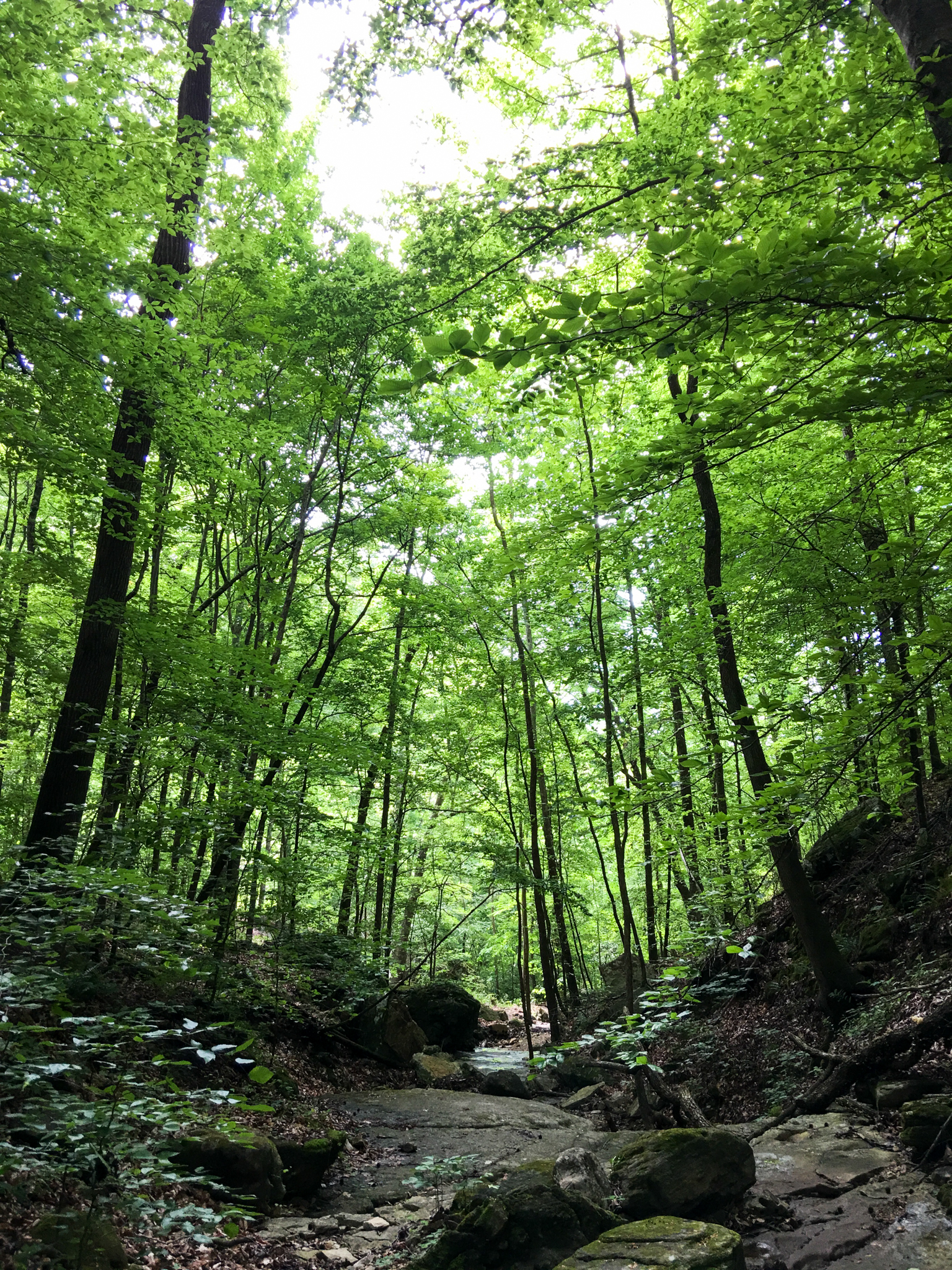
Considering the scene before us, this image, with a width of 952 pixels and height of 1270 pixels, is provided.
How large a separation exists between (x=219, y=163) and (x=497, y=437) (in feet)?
20.3

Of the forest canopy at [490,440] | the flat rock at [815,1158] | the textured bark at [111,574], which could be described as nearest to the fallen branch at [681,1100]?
the flat rock at [815,1158]

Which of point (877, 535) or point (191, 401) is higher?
point (191, 401)

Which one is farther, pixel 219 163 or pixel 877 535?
pixel 219 163

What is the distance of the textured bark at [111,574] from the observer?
685 centimetres

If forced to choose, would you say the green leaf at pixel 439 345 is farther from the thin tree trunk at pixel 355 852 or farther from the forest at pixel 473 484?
the thin tree trunk at pixel 355 852

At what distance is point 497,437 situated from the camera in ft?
44.1

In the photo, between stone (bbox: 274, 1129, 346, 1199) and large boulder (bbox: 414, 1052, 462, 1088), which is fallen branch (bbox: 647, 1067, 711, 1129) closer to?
stone (bbox: 274, 1129, 346, 1199)

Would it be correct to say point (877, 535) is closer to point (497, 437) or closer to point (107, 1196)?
point (497, 437)

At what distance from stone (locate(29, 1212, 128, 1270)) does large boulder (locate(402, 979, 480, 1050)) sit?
11223 millimetres

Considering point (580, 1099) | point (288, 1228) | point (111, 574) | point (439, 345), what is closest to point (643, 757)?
point (580, 1099)

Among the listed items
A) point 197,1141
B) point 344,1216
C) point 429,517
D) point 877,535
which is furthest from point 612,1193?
point 429,517

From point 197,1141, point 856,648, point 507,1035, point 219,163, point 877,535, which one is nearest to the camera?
point 856,648

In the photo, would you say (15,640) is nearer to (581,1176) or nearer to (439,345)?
(581,1176)

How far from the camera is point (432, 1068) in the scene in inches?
454
